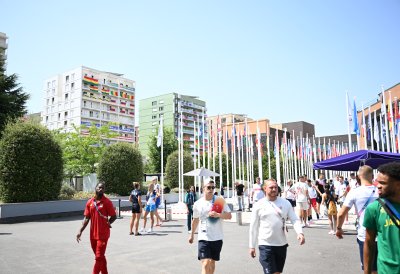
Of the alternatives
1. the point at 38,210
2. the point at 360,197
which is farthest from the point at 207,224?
the point at 38,210

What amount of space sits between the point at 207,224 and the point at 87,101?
8727 cm

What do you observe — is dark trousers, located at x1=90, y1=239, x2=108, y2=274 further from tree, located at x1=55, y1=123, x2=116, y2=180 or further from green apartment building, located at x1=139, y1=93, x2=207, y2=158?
green apartment building, located at x1=139, y1=93, x2=207, y2=158

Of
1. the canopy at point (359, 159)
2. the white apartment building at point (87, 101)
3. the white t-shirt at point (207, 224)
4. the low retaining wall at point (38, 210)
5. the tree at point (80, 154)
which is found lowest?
the low retaining wall at point (38, 210)

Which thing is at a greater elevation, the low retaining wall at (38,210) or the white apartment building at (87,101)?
the white apartment building at (87,101)

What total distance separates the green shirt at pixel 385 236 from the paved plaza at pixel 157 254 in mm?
4271

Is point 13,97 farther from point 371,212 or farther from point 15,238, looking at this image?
point 371,212

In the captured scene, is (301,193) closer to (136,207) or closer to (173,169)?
(136,207)

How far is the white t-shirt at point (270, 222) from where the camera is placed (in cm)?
489

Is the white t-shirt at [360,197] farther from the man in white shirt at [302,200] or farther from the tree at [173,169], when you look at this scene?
the tree at [173,169]

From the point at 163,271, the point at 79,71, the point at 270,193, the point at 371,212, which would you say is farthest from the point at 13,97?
the point at 79,71

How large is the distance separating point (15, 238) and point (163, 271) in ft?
24.5

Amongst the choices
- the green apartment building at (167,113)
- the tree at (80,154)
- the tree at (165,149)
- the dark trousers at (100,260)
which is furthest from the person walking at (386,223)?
the green apartment building at (167,113)

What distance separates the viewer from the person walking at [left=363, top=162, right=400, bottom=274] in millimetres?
2875

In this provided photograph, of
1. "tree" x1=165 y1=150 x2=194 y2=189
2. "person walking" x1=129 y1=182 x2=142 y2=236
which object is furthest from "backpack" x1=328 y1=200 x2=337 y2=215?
"tree" x1=165 y1=150 x2=194 y2=189
